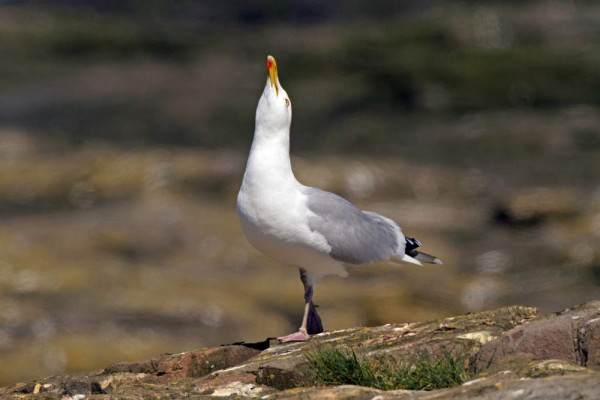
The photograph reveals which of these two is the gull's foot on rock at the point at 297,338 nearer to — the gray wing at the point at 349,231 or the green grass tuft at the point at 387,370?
the gray wing at the point at 349,231

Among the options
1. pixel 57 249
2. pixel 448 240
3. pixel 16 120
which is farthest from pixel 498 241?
pixel 16 120

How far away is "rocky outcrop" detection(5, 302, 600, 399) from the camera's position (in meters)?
4.98

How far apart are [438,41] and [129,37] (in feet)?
28.4

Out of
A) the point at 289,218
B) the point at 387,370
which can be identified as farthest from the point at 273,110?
the point at 387,370

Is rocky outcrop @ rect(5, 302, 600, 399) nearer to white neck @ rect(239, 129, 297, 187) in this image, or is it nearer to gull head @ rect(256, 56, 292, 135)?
white neck @ rect(239, 129, 297, 187)

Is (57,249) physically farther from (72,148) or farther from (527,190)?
(527,190)

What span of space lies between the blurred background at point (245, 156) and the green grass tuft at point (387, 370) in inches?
354

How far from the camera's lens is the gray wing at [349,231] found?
8.05 meters

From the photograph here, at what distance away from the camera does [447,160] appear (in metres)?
26.6

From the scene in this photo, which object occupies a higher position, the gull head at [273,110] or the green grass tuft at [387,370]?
the gull head at [273,110]

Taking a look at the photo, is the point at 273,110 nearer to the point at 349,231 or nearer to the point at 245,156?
the point at 349,231

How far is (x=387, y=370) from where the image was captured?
580cm

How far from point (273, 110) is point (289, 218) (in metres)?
0.77

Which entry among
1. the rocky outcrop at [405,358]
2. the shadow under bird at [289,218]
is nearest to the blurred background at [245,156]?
the shadow under bird at [289,218]
